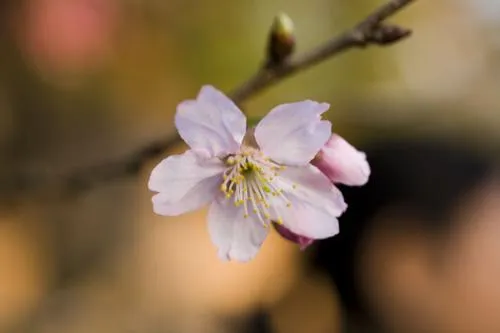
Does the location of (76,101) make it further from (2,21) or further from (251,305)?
(251,305)

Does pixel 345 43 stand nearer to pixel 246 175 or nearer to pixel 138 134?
pixel 246 175

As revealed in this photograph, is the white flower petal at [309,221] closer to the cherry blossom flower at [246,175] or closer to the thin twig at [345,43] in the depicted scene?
the cherry blossom flower at [246,175]

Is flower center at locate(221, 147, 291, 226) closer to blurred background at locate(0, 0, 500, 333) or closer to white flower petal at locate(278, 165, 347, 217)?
white flower petal at locate(278, 165, 347, 217)

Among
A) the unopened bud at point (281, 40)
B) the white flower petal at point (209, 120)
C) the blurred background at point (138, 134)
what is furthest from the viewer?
the blurred background at point (138, 134)

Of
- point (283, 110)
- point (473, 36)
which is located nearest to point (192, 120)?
point (283, 110)

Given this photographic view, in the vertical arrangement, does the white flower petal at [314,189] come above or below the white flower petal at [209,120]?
below

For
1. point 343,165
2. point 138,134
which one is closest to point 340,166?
point 343,165

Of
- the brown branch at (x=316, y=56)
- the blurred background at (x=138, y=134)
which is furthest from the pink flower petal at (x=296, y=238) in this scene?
the blurred background at (x=138, y=134)
